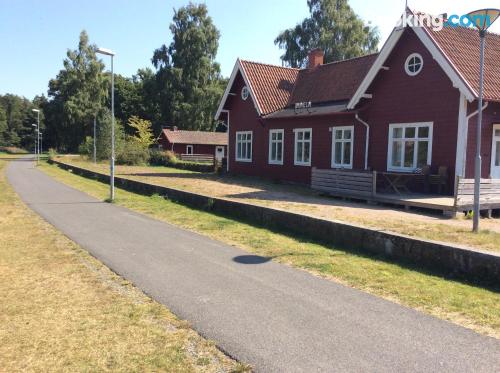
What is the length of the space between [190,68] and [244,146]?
31.4 meters

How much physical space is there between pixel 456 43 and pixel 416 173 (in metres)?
4.66

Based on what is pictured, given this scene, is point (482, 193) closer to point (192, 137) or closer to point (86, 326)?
point (86, 326)

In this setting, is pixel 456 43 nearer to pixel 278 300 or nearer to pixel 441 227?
pixel 441 227

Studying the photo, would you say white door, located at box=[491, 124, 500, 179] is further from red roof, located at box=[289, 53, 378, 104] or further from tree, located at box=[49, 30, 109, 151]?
tree, located at box=[49, 30, 109, 151]

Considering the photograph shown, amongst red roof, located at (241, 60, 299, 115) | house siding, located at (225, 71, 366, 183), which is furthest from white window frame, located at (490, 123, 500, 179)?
red roof, located at (241, 60, 299, 115)

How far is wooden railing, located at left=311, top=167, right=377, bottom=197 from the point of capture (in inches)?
604

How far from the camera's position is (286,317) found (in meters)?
5.14

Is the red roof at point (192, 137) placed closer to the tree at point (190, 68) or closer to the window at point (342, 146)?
the tree at point (190, 68)

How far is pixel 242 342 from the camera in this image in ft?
14.6

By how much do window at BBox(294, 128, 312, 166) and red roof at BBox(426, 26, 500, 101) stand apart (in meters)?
7.34

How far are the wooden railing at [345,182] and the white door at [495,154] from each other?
407cm

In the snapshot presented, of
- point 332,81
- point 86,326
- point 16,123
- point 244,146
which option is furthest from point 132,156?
point 16,123

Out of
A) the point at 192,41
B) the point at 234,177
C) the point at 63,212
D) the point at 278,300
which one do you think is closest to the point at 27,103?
the point at 192,41

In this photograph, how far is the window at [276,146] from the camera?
23.9 meters
